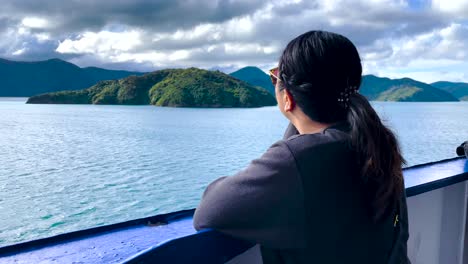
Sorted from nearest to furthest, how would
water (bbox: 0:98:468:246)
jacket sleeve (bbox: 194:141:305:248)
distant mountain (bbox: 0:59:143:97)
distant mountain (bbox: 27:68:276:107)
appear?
jacket sleeve (bbox: 194:141:305:248)
water (bbox: 0:98:468:246)
distant mountain (bbox: 27:68:276:107)
distant mountain (bbox: 0:59:143:97)

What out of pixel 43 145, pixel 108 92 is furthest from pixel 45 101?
pixel 43 145

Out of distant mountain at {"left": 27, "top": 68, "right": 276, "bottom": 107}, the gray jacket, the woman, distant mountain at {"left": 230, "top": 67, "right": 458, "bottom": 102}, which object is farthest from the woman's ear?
distant mountain at {"left": 230, "top": 67, "right": 458, "bottom": 102}

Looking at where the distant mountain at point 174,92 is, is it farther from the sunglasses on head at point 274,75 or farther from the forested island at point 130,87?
the sunglasses on head at point 274,75

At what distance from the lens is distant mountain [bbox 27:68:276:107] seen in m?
70.5

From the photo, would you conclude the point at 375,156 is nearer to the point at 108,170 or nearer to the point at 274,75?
the point at 274,75

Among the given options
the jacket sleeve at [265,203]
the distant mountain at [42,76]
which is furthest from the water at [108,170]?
the distant mountain at [42,76]

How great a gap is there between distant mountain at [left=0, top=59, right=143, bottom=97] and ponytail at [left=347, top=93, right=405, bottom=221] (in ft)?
254

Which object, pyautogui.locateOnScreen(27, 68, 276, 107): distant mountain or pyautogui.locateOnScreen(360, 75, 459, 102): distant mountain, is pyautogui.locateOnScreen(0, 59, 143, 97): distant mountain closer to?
pyautogui.locateOnScreen(27, 68, 276, 107): distant mountain

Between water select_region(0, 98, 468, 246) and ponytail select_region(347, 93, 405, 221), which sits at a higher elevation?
ponytail select_region(347, 93, 405, 221)

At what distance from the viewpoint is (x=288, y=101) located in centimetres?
101

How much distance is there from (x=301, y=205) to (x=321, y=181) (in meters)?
0.06

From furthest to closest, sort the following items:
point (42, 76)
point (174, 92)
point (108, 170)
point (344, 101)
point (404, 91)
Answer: point (404, 91) < point (42, 76) < point (174, 92) < point (108, 170) < point (344, 101)

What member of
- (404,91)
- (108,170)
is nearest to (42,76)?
(108,170)

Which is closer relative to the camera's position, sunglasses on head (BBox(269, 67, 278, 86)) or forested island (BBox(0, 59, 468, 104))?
sunglasses on head (BBox(269, 67, 278, 86))
